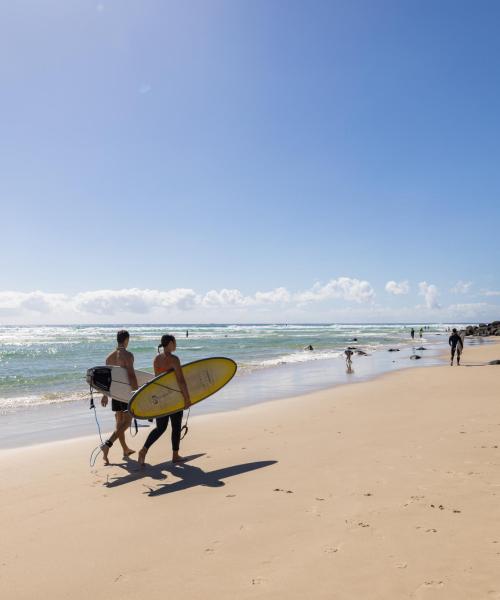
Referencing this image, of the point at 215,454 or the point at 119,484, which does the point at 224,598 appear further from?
the point at 215,454

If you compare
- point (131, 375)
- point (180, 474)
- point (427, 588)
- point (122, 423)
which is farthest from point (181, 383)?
point (427, 588)

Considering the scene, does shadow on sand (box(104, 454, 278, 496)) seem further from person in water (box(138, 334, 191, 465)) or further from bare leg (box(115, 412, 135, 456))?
bare leg (box(115, 412, 135, 456))

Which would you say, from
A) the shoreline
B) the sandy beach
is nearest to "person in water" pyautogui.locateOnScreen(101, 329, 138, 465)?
the sandy beach

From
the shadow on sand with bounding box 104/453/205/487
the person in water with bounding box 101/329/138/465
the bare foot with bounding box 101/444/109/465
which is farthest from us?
the person in water with bounding box 101/329/138/465

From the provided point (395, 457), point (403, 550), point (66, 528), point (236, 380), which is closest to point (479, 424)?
point (395, 457)

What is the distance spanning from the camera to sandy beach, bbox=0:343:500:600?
3.13m

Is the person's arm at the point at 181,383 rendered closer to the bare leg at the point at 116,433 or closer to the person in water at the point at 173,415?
the person in water at the point at 173,415

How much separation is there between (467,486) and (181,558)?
3.01 m

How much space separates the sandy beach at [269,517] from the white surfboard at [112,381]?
104 centimetres

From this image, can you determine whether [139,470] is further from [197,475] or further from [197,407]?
[197,407]

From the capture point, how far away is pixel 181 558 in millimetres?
3525

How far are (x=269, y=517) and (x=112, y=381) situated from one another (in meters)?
3.89

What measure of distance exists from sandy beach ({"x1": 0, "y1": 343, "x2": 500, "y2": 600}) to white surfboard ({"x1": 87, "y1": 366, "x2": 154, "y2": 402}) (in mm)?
1041

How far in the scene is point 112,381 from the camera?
7125 mm
